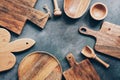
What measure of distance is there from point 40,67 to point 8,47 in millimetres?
187

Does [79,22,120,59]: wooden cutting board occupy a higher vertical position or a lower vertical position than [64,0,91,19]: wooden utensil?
lower

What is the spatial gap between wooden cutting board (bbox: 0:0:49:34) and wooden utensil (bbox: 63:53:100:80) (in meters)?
0.25

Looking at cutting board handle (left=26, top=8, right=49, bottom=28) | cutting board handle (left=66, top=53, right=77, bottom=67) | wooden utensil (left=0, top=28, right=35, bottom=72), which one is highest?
cutting board handle (left=26, top=8, right=49, bottom=28)

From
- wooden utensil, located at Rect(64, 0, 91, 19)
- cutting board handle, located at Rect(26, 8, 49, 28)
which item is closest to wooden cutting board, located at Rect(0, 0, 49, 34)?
cutting board handle, located at Rect(26, 8, 49, 28)

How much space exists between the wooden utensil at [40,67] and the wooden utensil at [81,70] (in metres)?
0.06

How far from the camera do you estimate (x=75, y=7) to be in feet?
4.86

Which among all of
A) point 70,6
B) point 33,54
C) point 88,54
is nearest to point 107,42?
point 88,54

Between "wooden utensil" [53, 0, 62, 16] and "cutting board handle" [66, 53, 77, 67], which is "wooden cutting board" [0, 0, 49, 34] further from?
"cutting board handle" [66, 53, 77, 67]

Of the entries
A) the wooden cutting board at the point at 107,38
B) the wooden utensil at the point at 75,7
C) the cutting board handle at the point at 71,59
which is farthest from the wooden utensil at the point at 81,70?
the wooden utensil at the point at 75,7

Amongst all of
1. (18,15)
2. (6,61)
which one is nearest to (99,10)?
(18,15)

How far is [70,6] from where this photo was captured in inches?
58.2

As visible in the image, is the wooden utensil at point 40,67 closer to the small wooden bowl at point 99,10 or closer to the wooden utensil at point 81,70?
the wooden utensil at point 81,70

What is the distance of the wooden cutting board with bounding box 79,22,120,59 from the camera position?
1.43 metres

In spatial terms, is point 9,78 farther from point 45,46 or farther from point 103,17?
point 103,17
